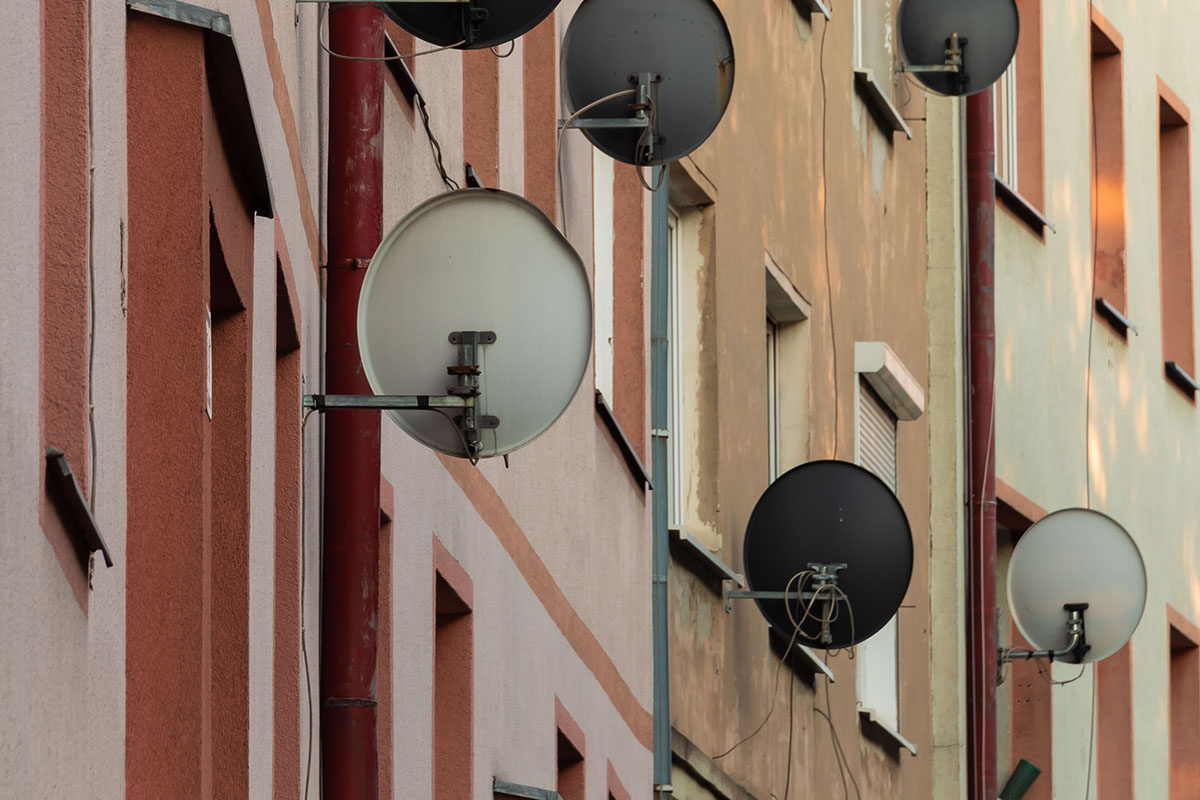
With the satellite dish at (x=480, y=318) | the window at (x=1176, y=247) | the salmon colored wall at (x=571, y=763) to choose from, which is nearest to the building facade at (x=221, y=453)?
the salmon colored wall at (x=571, y=763)

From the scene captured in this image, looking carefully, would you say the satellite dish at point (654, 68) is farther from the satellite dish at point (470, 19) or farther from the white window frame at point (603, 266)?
the satellite dish at point (470, 19)

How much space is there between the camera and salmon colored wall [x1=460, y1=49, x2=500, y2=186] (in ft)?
29.2

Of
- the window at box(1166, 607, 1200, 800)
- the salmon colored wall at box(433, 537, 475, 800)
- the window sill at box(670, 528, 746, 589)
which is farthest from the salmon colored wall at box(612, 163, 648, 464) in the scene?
the window at box(1166, 607, 1200, 800)

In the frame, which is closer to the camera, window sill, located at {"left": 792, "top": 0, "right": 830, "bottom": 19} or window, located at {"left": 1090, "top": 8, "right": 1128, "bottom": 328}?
window sill, located at {"left": 792, "top": 0, "right": 830, "bottom": 19}

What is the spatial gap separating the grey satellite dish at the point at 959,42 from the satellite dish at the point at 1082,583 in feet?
8.08

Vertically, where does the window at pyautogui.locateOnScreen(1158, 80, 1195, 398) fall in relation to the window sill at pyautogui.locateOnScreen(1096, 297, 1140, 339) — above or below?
above

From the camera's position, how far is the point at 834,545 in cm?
1269

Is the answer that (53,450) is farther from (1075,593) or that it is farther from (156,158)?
(1075,593)

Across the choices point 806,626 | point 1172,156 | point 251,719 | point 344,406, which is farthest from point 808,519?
point 1172,156

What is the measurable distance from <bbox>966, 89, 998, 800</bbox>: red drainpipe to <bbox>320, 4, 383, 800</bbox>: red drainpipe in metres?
10.4

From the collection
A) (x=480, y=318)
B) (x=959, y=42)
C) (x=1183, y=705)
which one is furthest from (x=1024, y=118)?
(x=480, y=318)

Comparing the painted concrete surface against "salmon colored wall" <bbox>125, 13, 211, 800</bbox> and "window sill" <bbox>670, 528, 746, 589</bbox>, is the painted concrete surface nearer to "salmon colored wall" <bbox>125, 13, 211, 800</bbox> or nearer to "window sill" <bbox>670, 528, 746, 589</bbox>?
"window sill" <bbox>670, 528, 746, 589</bbox>

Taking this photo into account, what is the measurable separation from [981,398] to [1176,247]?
249 inches

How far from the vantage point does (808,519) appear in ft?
41.3
